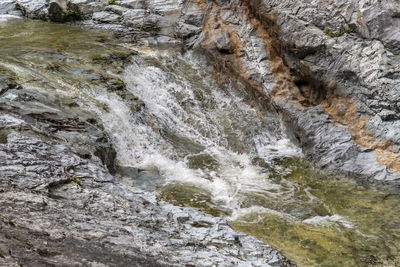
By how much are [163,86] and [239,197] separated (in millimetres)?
6311

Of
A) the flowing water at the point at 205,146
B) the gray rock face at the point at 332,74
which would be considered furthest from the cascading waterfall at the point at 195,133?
the gray rock face at the point at 332,74

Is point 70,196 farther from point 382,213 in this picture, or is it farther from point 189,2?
point 189,2

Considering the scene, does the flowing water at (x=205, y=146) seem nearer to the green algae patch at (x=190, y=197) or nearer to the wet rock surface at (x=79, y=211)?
the green algae patch at (x=190, y=197)

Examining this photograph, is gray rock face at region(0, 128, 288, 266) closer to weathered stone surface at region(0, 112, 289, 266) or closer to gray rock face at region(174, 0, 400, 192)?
weathered stone surface at region(0, 112, 289, 266)

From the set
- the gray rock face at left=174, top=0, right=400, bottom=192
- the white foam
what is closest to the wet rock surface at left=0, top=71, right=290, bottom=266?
the white foam

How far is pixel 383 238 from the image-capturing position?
808 centimetres

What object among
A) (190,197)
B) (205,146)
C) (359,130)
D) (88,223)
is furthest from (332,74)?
(88,223)

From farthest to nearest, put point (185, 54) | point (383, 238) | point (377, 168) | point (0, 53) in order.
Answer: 1. point (185, 54)
2. point (0, 53)
3. point (377, 168)
4. point (383, 238)

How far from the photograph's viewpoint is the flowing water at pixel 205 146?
835cm

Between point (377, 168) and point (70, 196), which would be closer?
point (70, 196)

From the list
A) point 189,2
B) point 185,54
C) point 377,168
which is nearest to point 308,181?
point 377,168

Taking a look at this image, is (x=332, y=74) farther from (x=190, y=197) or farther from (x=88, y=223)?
(x=88, y=223)

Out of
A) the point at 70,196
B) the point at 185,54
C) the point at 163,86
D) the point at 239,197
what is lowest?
the point at 239,197

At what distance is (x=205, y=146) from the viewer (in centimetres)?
1241
